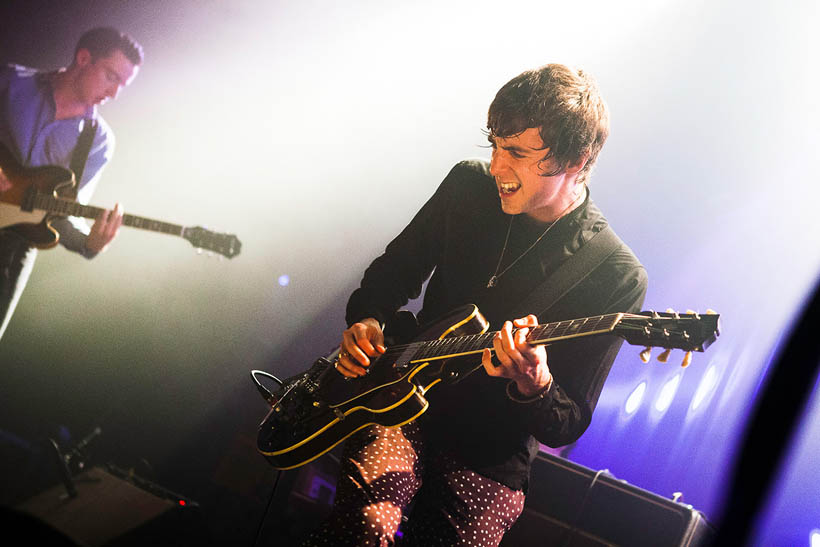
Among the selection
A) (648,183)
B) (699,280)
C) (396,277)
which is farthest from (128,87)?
(699,280)

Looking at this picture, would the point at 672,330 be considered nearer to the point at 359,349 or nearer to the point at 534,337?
the point at 534,337

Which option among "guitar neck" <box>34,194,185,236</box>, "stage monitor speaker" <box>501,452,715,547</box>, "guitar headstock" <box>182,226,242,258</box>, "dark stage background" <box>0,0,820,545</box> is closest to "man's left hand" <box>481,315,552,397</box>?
"stage monitor speaker" <box>501,452,715,547</box>

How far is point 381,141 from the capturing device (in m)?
4.53

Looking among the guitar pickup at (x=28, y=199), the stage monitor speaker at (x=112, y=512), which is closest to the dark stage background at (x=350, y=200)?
the guitar pickup at (x=28, y=199)

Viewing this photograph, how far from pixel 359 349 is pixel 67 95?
9.76 ft

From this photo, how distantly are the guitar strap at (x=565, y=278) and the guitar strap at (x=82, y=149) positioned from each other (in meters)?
3.05

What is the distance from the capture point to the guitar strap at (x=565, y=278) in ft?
7.34

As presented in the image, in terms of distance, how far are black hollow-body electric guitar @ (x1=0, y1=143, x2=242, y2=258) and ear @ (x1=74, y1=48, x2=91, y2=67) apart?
731 mm

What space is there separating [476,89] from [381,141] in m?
0.80

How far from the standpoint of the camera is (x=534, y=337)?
6.20 ft

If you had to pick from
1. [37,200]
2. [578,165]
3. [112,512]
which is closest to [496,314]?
[578,165]

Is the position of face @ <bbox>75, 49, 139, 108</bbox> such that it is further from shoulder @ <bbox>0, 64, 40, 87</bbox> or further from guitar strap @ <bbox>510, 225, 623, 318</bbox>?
guitar strap @ <bbox>510, 225, 623, 318</bbox>

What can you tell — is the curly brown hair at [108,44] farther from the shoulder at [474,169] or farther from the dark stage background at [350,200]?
the shoulder at [474,169]

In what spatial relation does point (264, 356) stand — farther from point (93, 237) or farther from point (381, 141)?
point (381, 141)
